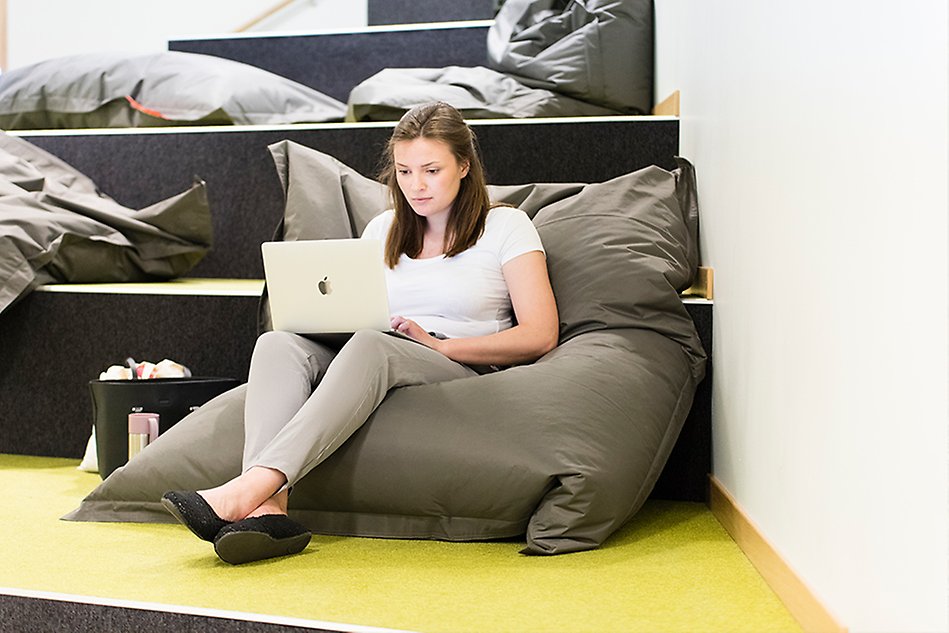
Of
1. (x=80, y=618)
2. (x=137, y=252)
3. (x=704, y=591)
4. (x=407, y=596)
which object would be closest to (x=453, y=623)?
(x=407, y=596)

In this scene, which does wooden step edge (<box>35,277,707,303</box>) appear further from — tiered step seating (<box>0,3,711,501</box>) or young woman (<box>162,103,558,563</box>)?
young woman (<box>162,103,558,563</box>)

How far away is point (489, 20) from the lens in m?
4.11

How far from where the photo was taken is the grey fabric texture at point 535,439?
1.94m

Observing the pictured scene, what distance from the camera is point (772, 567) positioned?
1.71m

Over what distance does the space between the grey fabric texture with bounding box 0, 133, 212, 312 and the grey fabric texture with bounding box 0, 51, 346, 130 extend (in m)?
0.25

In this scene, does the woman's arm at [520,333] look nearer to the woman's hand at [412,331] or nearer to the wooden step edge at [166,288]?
the woman's hand at [412,331]

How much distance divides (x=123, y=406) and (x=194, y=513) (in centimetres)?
78

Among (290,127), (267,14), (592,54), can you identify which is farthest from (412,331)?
(267,14)

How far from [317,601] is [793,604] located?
0.66 metres

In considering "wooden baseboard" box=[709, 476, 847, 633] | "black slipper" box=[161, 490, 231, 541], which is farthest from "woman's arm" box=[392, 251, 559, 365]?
"black slipper" box=[161, 490, 231, 541]

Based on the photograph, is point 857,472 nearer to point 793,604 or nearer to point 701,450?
point 793,604

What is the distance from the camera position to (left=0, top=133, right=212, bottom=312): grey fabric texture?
9.03 feet

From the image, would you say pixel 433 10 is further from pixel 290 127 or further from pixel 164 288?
pixel 164 288

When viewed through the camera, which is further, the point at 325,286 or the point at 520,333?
the point at 520,333
